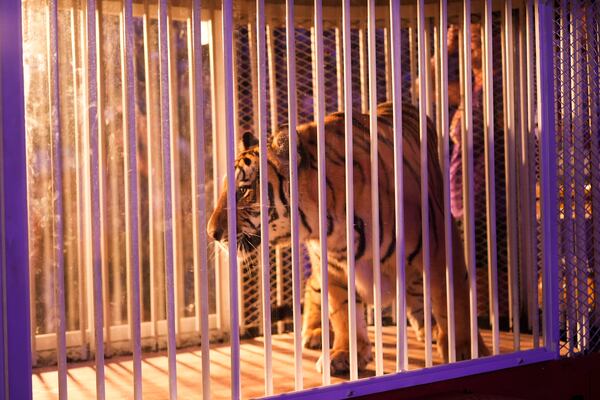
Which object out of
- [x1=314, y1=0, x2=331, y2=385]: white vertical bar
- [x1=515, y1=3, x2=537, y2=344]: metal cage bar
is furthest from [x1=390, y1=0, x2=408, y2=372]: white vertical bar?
[x1=515, y1=3, x2=537, y2=344]: metal cage bar

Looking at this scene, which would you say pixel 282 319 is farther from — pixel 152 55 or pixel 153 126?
pixel 152 55

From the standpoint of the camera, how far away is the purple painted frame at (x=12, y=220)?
1643 millimetres

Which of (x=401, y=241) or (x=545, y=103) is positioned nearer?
(x=401, y=241)

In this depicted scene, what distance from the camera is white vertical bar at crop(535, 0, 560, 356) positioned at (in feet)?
8.36

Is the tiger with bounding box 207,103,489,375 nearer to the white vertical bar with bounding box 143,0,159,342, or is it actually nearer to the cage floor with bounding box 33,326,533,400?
the cage floor with bounding box 33,326,533,400

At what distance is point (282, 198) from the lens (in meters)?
2.70

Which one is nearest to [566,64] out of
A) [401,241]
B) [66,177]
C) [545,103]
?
[545,103]

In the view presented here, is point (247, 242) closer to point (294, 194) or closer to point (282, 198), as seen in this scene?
point (282, 198)

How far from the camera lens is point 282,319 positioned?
3.72 meters

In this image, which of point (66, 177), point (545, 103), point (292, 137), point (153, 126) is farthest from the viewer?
point (153, 126)

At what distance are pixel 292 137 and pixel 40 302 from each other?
4.40ft

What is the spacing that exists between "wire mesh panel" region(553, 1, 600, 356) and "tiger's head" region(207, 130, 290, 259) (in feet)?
3.41

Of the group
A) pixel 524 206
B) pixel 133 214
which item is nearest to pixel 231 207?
pixel 133 214

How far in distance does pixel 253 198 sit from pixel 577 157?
1.22 metres
